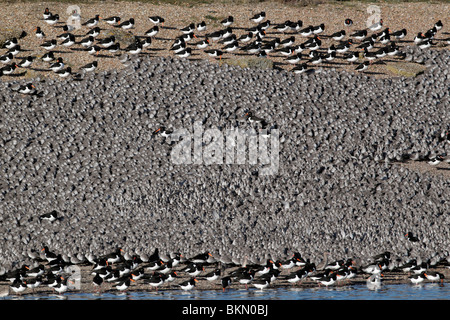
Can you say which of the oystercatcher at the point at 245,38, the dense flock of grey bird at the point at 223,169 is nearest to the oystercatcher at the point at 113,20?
the dense flock of grey bird at the point at 223,169

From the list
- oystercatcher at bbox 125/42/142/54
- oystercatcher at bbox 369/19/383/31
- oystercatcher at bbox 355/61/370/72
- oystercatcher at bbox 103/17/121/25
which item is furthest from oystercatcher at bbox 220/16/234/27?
oystercatcher at bbox 369/19/383/31

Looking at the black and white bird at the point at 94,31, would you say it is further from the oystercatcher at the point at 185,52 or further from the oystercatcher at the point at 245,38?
the oystercatcher at the point at 245,38

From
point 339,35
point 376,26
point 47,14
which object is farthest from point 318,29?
point 47,14

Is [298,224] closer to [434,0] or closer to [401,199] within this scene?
[401,199]

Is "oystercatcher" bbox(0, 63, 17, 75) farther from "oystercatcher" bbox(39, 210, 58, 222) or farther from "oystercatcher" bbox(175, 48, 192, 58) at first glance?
"oystercatcher" bbox(39, 210, 58, 222)

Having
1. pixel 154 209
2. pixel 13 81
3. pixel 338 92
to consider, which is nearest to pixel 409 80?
pixel 338 92

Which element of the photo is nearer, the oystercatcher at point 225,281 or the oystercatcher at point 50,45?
the oystercatcher at point 225,281

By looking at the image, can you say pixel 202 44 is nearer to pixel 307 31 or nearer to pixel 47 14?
pixel 307 31
